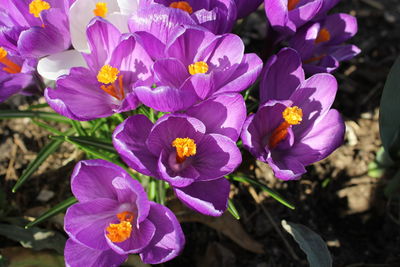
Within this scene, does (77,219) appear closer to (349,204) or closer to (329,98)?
(329,98)

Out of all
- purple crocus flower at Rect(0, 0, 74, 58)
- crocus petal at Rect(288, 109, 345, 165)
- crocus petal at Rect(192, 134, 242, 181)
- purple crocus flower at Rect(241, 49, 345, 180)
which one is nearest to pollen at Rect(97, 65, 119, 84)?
purple crocus flower at Rect(0, 0, 74, 58)

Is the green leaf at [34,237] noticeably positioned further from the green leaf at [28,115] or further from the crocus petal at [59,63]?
the crocus petal at [59,63]

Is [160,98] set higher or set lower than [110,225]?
higher

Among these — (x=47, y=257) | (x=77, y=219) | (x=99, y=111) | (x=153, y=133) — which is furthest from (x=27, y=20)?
(x=47, y=257)

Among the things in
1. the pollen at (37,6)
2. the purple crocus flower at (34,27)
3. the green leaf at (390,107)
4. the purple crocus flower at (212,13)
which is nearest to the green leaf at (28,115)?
the purple crocus flower at (34,27)

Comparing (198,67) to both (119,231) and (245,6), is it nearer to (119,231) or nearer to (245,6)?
(245,6)

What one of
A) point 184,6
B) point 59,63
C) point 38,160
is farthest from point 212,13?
point 38,160
